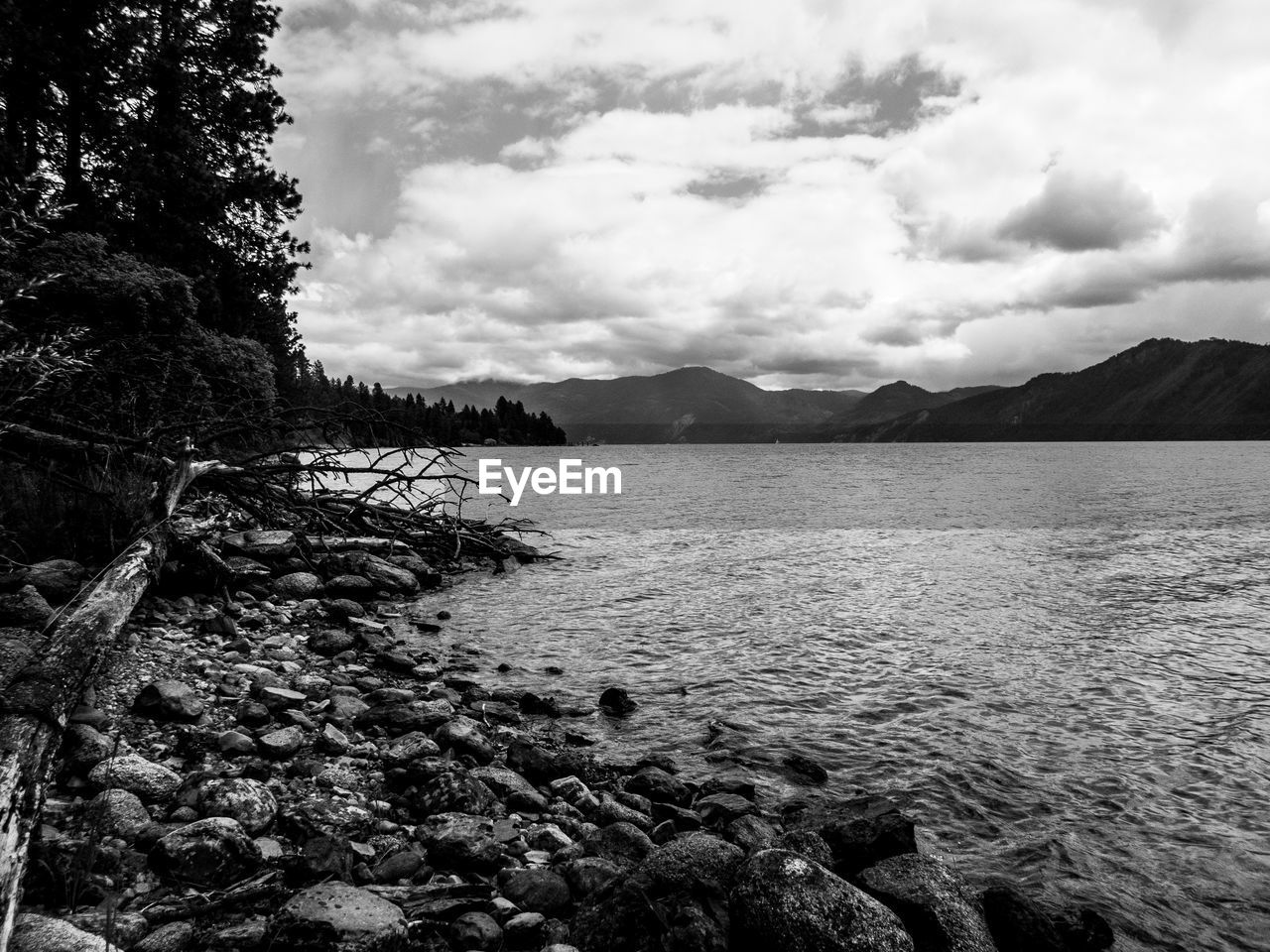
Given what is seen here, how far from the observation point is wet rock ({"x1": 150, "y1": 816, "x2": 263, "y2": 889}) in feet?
16.4

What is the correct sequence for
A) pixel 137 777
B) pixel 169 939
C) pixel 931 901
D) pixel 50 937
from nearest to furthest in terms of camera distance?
pixel 50 937
pixel 169 939
pixel 931 901
pixel 137 777

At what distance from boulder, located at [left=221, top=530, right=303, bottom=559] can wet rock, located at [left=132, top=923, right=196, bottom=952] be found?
13755 millimetres

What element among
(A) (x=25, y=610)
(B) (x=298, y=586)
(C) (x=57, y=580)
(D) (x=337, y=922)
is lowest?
(B) (x=298, y=586)

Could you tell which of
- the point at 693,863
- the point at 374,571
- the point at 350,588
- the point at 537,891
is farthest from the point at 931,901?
the point at 374,571

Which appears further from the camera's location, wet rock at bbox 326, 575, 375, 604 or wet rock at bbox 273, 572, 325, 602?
wet rock at bbox 326, 575, 375, 604

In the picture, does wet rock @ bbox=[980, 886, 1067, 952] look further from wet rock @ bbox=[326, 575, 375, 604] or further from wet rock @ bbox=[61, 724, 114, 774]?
wet rock @ bbox=[326, 575, 375, 604]

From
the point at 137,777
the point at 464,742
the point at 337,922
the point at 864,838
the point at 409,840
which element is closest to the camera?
the point at 337,922

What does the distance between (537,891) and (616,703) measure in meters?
6.09

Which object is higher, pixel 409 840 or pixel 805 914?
pixel 805 914

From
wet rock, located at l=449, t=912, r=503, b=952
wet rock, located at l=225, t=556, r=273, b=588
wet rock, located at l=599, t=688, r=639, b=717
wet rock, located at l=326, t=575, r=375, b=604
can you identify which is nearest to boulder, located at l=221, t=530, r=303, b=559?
wet rock, located at l=225, t=556, r=273, b=588

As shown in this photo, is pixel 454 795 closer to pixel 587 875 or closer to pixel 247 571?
pixel 587 875

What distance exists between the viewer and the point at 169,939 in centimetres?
430

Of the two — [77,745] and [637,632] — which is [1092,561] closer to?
[637,632]

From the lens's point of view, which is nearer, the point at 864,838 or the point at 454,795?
the point at 864,838
